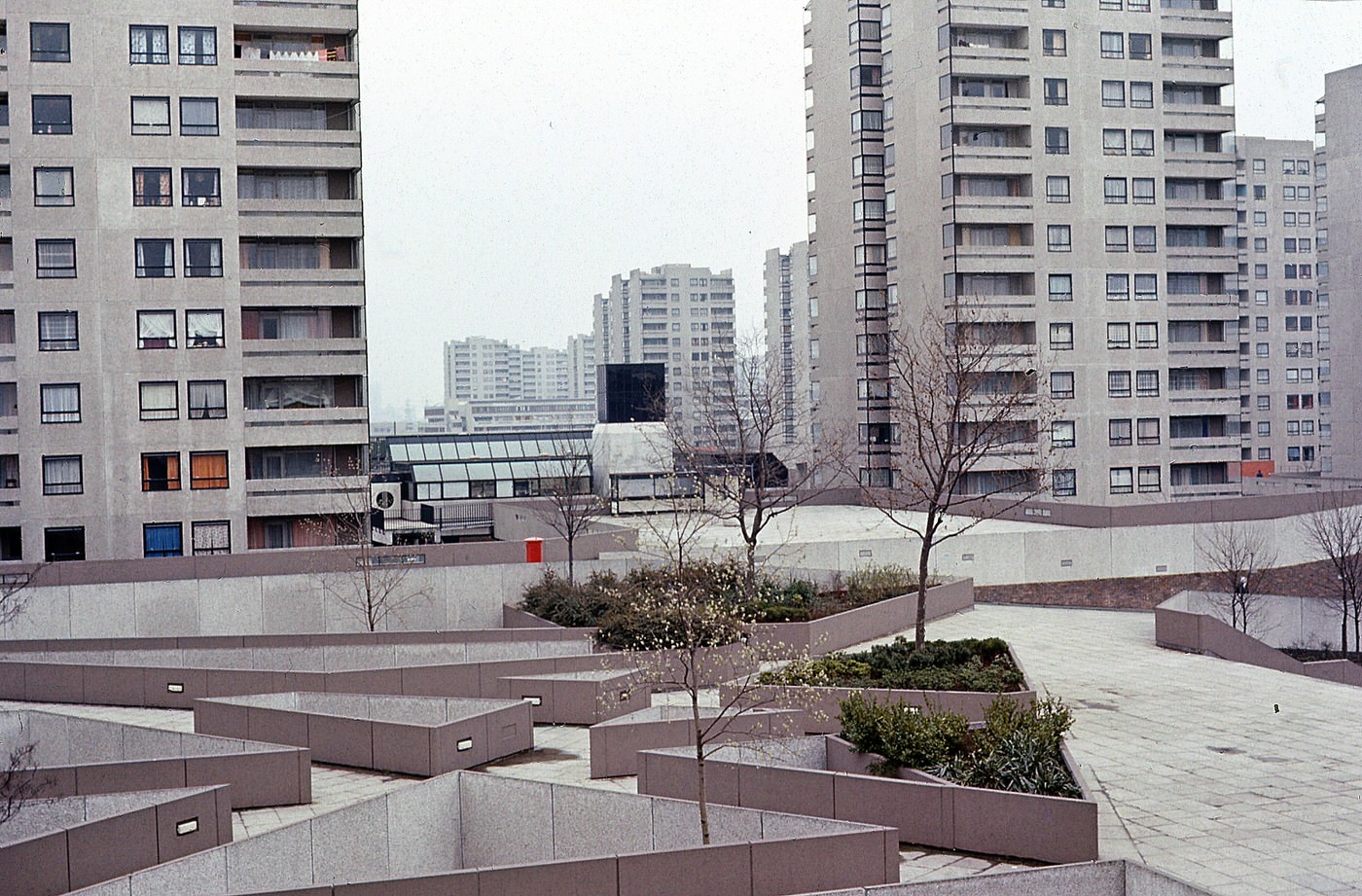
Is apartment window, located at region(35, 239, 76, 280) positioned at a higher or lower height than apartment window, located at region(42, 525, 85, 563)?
higher

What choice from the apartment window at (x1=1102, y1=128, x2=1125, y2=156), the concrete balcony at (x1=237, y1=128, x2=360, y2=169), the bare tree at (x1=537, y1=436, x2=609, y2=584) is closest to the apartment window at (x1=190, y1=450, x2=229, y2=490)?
the concrete balcony at (x1=237, y1=128, x2=360, y2=169)

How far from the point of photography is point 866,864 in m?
15.8

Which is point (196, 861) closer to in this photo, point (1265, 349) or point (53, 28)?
point (53, 28)

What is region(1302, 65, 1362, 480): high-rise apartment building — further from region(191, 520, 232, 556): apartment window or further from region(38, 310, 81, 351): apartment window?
region(38, 310, 81, 351): apartment window

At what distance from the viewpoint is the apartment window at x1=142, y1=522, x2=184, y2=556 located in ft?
160

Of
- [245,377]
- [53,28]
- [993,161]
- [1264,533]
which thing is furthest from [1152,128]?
[53,28]

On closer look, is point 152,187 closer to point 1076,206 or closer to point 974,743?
point 974,743

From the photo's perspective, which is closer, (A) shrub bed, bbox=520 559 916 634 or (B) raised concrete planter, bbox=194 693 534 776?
(B) raised concrete planter, bbox=194 693 534 776

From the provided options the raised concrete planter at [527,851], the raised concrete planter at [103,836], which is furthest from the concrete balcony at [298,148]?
the raised concrete planter at [527,851]

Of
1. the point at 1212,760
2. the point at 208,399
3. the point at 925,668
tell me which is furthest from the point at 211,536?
the point at 1212,760

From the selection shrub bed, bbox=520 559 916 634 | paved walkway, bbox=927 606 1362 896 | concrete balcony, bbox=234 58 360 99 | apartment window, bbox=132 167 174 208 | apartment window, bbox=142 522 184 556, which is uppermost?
concrete balcony, bbox=234 58 360 99

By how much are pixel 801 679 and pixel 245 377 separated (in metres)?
34.4

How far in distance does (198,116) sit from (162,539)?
15.4 meters

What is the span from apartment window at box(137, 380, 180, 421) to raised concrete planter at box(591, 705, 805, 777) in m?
31.9
